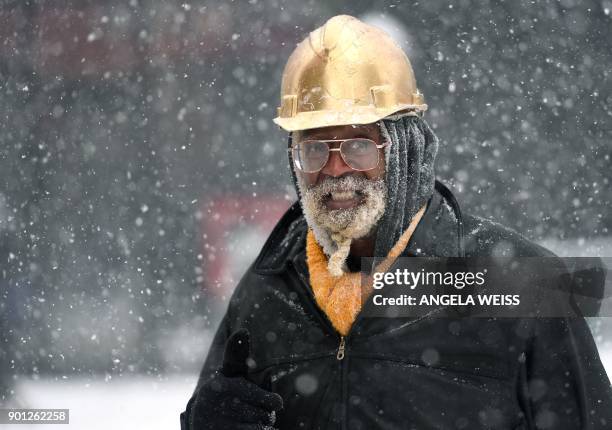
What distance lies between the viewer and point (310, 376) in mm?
2584

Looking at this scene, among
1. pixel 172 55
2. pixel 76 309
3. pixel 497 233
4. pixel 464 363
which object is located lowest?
pixel 464 363

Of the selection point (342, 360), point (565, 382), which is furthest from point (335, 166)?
point (565, 382)

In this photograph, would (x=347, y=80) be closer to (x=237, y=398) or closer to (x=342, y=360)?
(x=342, y=360)

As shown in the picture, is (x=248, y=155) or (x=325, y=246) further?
(x=248, y=155)

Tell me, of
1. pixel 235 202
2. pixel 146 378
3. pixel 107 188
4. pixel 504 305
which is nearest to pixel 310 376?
pixel 504 305

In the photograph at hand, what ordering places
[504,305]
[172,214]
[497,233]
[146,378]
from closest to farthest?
[504,305]
[497,233]
[146,378]
[172,214]

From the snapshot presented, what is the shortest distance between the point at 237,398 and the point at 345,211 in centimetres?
65

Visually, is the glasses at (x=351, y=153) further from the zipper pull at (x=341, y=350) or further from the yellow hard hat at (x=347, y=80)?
the zipper pull at (x=341, y=350)

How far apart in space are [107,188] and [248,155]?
1658mm

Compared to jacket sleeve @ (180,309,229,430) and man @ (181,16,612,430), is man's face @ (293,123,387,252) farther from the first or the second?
jacket sleeve @ (180,309,229,430)

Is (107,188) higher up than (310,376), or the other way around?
(107,188)

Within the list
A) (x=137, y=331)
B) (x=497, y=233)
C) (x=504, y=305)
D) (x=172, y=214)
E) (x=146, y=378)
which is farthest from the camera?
(x=172, y=214)

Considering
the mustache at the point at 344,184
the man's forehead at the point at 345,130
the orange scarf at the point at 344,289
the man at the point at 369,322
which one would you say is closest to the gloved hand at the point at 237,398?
the man at the point at 369,322

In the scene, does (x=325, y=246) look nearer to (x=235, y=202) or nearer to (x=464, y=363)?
(x=464, y=363)
